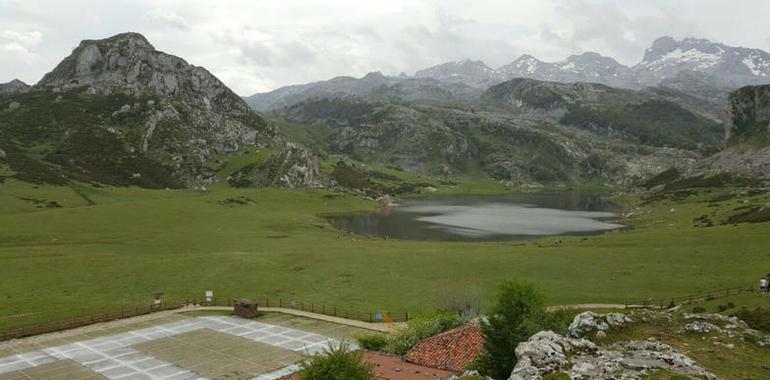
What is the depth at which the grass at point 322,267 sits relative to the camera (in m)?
62.8

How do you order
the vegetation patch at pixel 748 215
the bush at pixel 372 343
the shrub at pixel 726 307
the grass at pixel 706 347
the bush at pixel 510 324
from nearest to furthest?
1. the grass at pixel 706 347
2. the bush at pixel 510 324
3. the shrub at pixel 726 307
4. the bush at pixel 372 343
5. the vegetation patch at pixel 748 215

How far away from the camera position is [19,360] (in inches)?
1766

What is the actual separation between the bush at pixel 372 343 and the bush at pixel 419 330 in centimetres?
62

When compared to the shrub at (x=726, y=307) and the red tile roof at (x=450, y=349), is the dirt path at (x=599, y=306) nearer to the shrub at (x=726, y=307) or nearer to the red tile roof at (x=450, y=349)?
the shrub at (x=726, y=307)

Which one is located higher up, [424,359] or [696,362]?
[696,362]

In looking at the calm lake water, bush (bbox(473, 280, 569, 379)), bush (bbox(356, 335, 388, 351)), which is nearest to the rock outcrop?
bush (bbox(473, 280, 569, 379))

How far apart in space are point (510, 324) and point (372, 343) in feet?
57.5

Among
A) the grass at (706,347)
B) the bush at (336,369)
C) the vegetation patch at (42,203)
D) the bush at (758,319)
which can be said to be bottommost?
the bush at (336,369)

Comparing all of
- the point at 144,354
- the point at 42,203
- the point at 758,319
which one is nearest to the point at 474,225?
the point at 144,354

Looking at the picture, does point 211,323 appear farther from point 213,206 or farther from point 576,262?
point 213,206

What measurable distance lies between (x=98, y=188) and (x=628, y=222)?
185124mm

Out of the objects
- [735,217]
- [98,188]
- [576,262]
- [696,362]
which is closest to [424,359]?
[696,362]

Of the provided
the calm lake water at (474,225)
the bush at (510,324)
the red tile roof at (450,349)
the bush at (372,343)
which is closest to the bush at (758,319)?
the bush at (510,324)

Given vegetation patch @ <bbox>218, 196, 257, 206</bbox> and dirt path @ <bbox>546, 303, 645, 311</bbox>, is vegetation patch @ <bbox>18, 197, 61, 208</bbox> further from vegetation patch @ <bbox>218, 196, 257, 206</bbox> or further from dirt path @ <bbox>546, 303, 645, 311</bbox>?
dirt path @ <bbox>546, 303, 645, 311</bbox>
